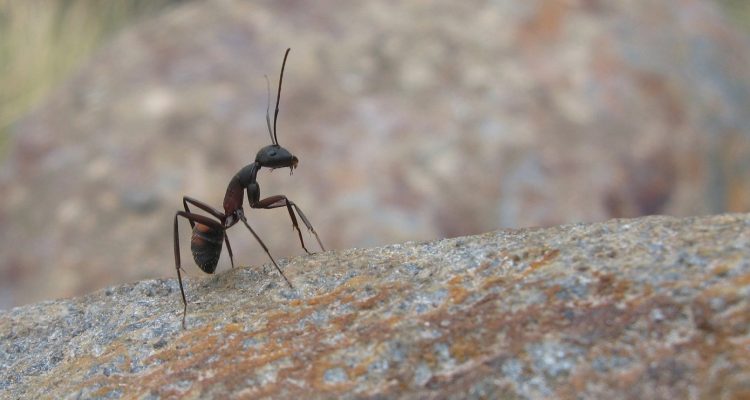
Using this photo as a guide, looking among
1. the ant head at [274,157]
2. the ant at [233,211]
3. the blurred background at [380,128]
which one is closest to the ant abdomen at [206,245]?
the ant at [233,211]

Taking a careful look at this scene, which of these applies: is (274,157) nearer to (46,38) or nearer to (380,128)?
(380,128)

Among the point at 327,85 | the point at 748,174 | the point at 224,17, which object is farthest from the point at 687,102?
the point at 224,17

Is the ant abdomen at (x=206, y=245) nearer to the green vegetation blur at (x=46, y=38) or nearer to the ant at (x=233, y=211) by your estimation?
the ant at (x=233, y=211)

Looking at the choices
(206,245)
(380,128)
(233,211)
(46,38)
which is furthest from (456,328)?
(46,38)

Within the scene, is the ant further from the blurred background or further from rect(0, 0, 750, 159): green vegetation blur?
rect(0, 0, 750, 159): green vegetation blur

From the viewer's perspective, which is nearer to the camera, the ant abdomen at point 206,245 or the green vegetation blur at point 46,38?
the ant abdomen at point 206,245

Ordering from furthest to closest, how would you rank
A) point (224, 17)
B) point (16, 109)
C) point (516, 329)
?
point (16, 109), point (224, 17), point (516, 329)

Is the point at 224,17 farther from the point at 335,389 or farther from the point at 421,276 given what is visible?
the point at 335,389
